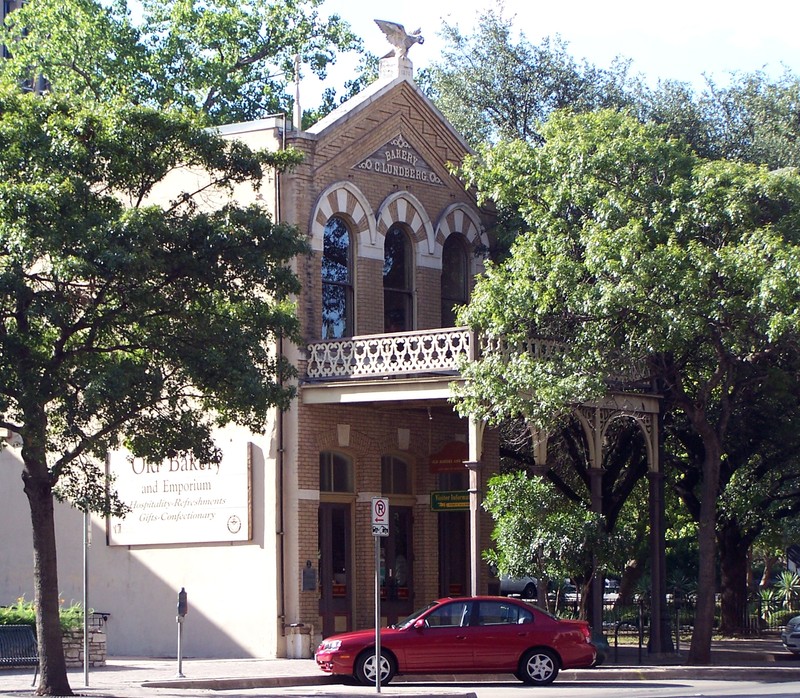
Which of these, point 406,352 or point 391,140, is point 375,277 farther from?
point 406,352

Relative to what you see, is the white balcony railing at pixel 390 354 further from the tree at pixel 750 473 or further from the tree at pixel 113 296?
the tree at pixel 750 473

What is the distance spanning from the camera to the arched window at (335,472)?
1067 inches

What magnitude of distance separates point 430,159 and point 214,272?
11.4 meters

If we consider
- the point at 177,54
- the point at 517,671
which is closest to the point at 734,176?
the point at 517,671

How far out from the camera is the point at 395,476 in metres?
28.8

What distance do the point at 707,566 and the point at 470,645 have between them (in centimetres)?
586

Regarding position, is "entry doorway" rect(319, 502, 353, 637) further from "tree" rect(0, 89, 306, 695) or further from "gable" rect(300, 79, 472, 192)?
"tree" rect(0, 89, 306, 695)

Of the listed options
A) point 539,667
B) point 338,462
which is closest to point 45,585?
point 539,667

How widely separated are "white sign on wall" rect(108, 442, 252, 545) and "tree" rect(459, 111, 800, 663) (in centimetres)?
510

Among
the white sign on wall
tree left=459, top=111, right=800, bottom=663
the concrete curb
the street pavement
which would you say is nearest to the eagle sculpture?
tree left=459, top=111, right=800, bottom=663

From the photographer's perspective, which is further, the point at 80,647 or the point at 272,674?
the point at 80,647

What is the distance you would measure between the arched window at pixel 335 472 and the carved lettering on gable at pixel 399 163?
567 centimetres

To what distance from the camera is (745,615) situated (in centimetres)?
3453

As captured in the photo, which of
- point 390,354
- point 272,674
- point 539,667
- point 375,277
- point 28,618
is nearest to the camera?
point 539,667
